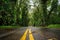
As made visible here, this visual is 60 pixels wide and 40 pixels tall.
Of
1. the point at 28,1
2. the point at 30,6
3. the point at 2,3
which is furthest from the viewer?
the point at 30,6

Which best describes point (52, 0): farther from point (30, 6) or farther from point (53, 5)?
point (30, 6)

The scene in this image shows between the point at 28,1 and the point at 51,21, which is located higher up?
the point at 28,1

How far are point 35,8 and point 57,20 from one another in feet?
42.5

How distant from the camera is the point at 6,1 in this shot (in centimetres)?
3080

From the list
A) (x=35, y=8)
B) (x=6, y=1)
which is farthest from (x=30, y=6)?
(x=6, y=1)

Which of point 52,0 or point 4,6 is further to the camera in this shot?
point 52,0

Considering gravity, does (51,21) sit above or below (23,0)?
below

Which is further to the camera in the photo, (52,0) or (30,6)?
(30,6)

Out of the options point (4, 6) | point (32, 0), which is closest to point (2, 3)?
point (4, 6)

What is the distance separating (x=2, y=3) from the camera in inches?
1142

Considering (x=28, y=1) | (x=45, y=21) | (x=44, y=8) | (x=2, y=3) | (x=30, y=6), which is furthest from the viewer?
(x=30, y=6)

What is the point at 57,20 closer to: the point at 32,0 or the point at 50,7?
the point at 50,7

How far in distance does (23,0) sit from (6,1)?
31318 mm

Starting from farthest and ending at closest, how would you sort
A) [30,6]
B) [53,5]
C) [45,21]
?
[30,6], [53,5], [45,21]
